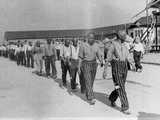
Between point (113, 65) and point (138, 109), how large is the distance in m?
0.94

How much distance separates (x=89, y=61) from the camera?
6969mm

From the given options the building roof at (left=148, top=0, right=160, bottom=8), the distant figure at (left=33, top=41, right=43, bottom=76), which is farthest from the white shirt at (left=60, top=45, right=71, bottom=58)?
the building roof at (left=148, top=0, right=160, bottom=8)

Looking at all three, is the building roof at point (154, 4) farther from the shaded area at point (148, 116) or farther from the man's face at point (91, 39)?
the shaded area at point (148, 116)

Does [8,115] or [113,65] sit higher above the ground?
[113,65]

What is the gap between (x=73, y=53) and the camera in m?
8.72

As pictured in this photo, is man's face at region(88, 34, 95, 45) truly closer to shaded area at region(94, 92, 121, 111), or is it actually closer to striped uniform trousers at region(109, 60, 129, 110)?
striped uniform trousers at region(109, 60, 129, 110)

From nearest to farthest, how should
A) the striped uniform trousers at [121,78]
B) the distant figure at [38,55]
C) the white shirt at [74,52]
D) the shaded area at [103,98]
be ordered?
the striped uniform trousers at [121,78], the shaded area at [103,98], the white shirt at [74,52], the distant figure at [38,55]

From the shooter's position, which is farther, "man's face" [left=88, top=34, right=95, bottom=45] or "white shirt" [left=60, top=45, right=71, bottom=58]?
"white shirt" [left=60, top=45, right=71, bottom=58]

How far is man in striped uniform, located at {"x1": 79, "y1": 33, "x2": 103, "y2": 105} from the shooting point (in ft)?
22.6

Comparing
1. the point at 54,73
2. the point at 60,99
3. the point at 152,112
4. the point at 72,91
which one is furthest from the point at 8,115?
the point at 54,73

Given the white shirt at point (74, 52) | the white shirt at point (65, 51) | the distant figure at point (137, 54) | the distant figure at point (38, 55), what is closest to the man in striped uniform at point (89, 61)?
the white shirt at point (74, 52)

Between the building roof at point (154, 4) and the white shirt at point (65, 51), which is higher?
the building roof at point (154, 4)

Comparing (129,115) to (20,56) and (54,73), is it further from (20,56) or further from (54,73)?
(20,56)

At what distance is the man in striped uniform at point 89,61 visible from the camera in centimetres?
690
